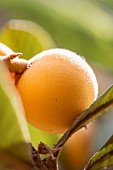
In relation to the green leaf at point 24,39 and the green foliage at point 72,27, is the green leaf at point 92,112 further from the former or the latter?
the green foliage at point 72,27

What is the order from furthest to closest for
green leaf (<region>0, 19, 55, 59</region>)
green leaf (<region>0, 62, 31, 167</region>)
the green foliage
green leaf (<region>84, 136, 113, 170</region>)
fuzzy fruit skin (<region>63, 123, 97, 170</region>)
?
fuzzy fruit skin (<region>63, 123, 97, 170</region>), the green foliage, green leaf (<region>0, 19, 55, 59</region>), green leaf (<region>84, 136, 113, 170</region>), green leaf (<region>0, 62, 31, 167</region>)

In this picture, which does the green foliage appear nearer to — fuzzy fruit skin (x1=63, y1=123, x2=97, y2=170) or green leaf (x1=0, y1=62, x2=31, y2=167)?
fuzzy fruit skin (x1=63, y1=123, x2=97, y2=170)

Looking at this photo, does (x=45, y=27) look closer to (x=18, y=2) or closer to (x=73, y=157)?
(x=18, y=2)

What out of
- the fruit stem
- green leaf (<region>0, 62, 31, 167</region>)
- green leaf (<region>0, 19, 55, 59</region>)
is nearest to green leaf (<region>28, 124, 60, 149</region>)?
green leaf (<region>0, 19, 55, 59</region>)

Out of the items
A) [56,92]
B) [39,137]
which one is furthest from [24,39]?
[56,92]

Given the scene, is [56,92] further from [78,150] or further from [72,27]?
[78,150]

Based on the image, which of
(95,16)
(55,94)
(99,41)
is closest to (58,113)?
(55,94)

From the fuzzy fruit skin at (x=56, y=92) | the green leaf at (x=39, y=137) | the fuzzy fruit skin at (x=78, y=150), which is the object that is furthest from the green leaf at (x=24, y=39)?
the fuzzy fruit skin at (x=78, y=150)
